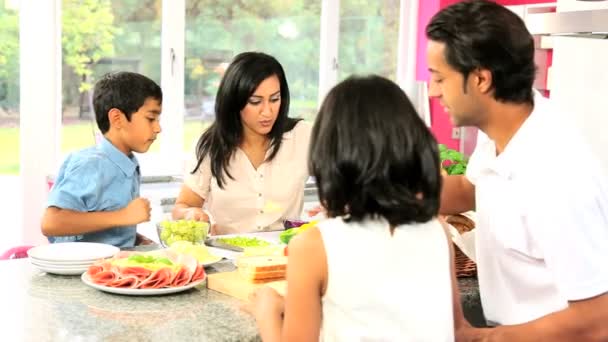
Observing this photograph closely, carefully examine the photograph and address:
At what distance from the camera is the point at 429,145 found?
1481 millimetres

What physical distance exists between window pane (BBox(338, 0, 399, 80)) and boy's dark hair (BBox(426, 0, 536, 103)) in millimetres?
3523

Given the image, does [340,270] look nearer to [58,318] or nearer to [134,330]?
[134,330]

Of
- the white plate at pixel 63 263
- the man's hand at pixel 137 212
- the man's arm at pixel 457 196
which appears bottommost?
the white plate at pixel 63 263

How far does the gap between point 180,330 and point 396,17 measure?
162 inches

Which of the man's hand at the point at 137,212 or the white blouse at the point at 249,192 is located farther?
the white blouse at the point at 249,192

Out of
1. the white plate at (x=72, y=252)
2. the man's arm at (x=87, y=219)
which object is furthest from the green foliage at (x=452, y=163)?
the white plate at (x=72, y=252)

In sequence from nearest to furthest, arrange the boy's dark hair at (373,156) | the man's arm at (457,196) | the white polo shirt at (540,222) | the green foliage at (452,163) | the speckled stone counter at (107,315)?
the boy's dark hair at (373,156) < the white polo shirt at (540,222) < the speckled stone counter at (107,315) < the man's arm at (457,196) < the green foliage at (452,163)

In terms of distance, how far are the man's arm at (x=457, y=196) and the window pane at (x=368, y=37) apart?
3.15 meters

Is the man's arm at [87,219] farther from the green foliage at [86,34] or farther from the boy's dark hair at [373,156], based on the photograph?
the green foliage at [86,34]

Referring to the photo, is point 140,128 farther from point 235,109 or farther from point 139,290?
point 139,290

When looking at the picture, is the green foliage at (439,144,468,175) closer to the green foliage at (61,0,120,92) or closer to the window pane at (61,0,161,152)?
the window pane at (61,0,161,152)

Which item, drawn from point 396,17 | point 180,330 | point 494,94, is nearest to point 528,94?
point 494,94

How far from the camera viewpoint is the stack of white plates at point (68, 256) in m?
2.09

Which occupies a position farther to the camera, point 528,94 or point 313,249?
point 528,94
